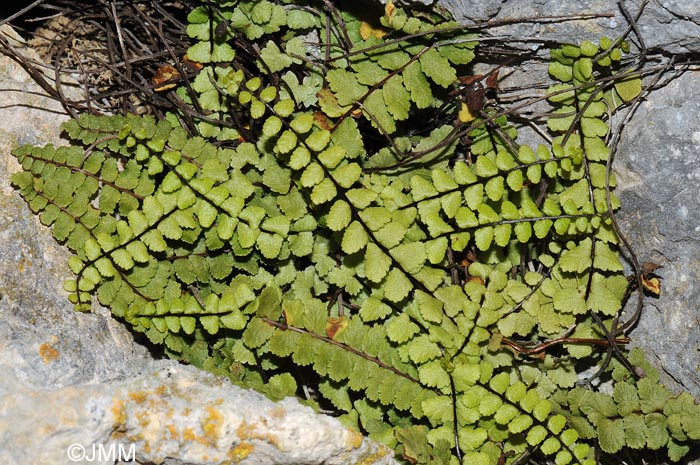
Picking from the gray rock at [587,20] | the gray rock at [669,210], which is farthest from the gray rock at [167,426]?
the gray rock at [587,20]

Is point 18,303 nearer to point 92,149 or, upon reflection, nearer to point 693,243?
point 92,149

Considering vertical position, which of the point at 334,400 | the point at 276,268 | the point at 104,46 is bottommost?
the point at 334,400

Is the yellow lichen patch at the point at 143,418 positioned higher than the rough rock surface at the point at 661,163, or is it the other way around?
the rough rock surface at the point at 661,163

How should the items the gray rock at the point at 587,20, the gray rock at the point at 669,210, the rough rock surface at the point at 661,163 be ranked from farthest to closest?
1. the gray rock at the point at 669,210
2. the rough rock surface at the point at 661,163
3. the gray rock at the point at 587,20

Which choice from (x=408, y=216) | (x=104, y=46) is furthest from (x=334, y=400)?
(x=104, y=46)

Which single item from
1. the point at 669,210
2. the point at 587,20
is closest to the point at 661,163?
the point at 669,210

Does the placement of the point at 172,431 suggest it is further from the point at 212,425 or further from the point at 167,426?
the point at 212,425

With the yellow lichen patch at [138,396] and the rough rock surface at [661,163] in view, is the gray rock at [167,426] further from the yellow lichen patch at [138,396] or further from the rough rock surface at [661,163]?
the rough rock surface at [661,163]
